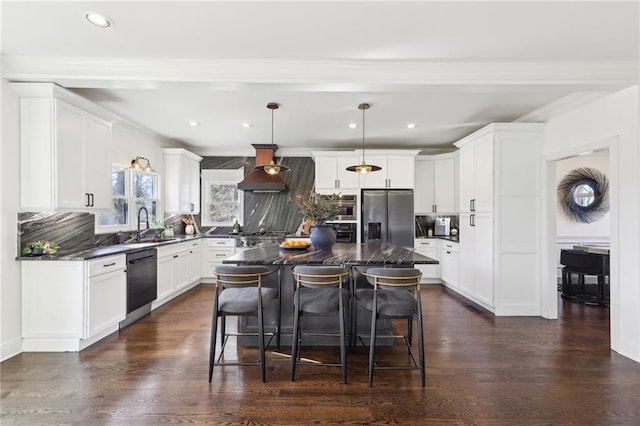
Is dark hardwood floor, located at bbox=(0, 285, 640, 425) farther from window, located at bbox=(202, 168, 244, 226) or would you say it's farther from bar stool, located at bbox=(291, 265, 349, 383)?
window, located at bbox=(202, 168, 244, 226)

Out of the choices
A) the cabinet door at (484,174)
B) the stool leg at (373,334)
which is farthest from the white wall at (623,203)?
the stool leg at (373,334)

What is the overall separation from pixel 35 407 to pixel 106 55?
274 centimetres

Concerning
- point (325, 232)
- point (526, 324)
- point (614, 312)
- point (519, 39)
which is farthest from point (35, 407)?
point (614, 312)

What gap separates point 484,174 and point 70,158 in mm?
4932

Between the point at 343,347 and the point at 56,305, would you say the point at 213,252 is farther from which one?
the point at 343,347

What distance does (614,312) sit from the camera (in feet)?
10.1

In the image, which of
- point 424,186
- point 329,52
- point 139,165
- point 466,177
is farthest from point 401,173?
point 139,165

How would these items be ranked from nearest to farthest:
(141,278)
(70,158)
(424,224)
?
1. (70,158)
2. (141,278)
3. (424,224)

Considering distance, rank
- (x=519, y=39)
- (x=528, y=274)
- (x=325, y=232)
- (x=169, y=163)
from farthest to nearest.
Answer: (x=169, y=163) < (x=528, y=274) < (x=325, y=232) < (x=519, y=39)

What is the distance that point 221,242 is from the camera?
5801 millimetres

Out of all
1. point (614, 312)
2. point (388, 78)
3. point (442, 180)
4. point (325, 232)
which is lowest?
point (614, 312)

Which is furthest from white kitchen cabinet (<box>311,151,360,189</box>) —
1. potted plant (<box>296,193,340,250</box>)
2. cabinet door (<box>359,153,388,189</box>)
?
potted plant (<box>296,193,340,250</box>)

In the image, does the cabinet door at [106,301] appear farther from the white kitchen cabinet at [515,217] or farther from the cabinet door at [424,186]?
the cabinet door at [424,186]

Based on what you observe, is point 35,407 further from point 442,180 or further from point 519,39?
point 442,180
